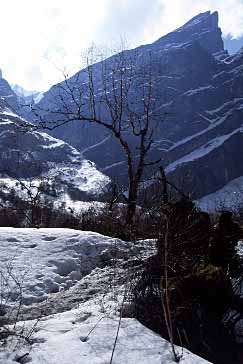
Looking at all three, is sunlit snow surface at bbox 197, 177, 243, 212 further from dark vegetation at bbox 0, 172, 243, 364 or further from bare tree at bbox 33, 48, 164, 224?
dark vegetation at bbox 0, 172, 243, 364

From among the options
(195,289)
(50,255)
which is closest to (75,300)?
(50,255)

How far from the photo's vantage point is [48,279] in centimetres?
665

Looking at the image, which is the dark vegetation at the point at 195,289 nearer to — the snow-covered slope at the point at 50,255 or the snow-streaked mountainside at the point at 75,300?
the snow-streaked mountainside at the point at 75,300

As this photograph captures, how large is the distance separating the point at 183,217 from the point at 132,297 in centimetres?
231

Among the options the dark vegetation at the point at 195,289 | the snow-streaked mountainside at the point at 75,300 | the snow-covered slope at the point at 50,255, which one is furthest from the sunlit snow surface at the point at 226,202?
the dark vegetation at the point at 195,289

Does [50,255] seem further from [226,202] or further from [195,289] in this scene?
[226,202]

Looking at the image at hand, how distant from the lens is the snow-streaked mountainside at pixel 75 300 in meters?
3.94

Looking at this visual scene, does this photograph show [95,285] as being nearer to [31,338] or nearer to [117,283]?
[117,283]

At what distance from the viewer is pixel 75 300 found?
6.09m

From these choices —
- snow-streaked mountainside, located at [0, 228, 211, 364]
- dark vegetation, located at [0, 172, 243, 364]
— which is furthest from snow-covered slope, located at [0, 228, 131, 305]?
dark vegetation, located at [0, 172, 243, 364]

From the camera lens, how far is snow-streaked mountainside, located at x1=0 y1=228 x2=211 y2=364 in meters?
3.94

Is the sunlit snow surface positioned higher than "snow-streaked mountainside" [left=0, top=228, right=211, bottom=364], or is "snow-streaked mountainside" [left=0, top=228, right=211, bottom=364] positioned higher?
the sunlit snow surface

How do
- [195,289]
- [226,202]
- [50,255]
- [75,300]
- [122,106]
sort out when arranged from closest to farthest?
1. [195,289]
2. [75,300]
3. [50,255]
4. [122,106]
5. [226,202]

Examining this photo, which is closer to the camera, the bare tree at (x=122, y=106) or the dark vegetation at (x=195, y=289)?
the dark vegetation at (x=195, y=289)
